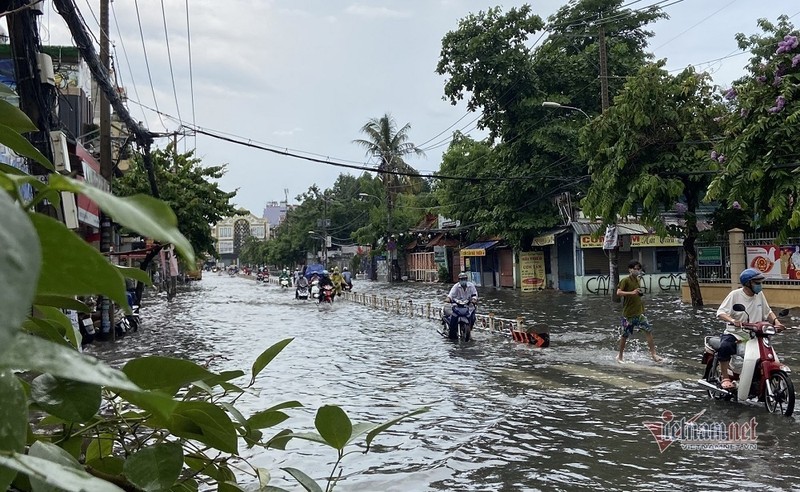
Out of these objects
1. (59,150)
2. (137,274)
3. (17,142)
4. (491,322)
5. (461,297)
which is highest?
(59,150)

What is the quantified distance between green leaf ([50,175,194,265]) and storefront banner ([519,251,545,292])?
32.8 meters

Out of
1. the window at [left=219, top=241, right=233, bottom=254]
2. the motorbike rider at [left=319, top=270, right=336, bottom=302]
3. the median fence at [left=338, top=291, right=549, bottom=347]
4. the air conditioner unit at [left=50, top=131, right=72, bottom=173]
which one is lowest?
the median fence at [left=338, top=291, right=549, bottom=347]

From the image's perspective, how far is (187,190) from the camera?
25.1m

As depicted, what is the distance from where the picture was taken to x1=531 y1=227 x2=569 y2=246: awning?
29828 mm

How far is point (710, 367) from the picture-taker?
7656 mm

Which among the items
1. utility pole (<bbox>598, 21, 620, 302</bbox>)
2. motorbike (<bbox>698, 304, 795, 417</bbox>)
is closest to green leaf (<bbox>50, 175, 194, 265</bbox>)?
motorbike (<bbox>698, 304, 795, 417</bbox>)

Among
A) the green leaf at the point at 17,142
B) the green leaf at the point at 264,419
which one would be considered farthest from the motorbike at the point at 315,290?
the green leaf at the point at 17,142

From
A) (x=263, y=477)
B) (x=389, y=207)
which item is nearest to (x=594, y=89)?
(x=389, y=207)

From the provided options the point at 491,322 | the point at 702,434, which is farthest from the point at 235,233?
the point at 702,434

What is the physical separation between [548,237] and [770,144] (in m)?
17.2

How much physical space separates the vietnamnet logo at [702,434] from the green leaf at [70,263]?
6.02 m

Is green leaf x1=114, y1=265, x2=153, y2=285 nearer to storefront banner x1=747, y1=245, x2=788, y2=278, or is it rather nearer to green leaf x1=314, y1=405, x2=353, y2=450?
green leaf x1=314, y1=405, x2=353, y2=450

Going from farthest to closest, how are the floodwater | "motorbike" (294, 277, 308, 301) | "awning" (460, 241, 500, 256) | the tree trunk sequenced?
1. "awning" (460, 241, 500, 256)
2. "motorbike" (294, 277, 308, 301)
3. the tree trunk
4. the floodwater

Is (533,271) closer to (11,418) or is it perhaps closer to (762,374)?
(762,374)
